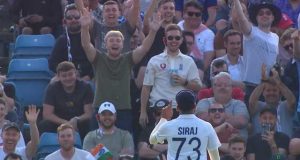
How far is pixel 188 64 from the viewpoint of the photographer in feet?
54.2

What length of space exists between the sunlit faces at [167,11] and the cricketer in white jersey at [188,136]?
4.09m

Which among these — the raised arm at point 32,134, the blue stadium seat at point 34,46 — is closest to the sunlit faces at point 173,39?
the raised arm at point 32,134

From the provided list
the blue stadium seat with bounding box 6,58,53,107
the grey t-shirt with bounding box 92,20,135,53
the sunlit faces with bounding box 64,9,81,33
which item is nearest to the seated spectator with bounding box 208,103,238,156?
the grey t-shirt with bounding box 92,20,135,53

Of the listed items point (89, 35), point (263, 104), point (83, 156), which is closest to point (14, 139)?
point (83, 156)

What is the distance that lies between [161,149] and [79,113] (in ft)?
4.81

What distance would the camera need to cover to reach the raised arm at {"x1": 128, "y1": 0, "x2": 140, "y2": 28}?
17484mm

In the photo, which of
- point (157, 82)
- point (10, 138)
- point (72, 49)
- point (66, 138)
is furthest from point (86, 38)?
point (10, 138)

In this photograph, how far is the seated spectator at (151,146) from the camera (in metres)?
15.8

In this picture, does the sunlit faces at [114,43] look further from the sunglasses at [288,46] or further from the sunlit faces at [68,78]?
the sunglasses at [288,46]

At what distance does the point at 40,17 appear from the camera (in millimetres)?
19359

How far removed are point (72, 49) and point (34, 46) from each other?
56.8 inches

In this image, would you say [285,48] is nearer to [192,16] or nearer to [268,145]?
[192,16]

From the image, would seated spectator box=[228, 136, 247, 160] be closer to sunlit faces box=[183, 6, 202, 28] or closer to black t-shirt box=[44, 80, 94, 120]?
black t-shirt box=[44, 80, 94, 120]

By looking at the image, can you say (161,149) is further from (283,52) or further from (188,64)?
(283,52)
